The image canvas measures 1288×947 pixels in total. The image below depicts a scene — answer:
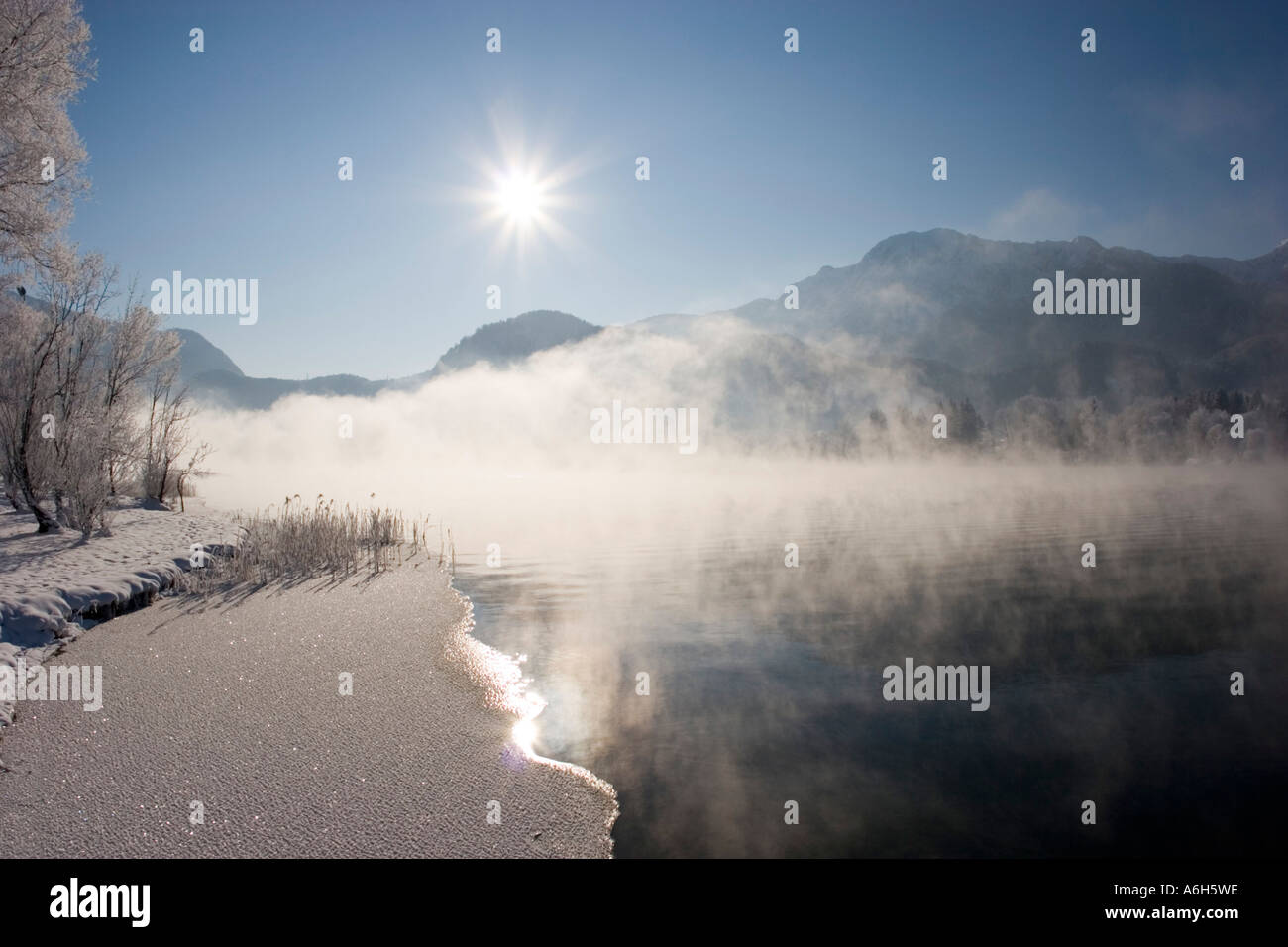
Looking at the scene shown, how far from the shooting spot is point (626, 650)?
29.8ft

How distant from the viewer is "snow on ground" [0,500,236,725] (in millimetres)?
8125

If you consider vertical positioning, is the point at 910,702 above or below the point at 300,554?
below

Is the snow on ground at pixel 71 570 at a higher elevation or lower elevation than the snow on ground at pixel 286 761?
higher

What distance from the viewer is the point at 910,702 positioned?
7496 millimetres

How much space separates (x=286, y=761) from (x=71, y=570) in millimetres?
8565

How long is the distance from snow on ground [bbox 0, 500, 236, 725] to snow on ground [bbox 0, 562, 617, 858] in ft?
1.61

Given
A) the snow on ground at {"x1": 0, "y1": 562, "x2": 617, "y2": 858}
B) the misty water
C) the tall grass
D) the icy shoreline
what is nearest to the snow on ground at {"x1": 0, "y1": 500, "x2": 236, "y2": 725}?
the icy shoreline

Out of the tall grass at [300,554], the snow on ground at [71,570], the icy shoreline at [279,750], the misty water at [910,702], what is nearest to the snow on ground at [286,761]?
the icy shoreline at [279,750]

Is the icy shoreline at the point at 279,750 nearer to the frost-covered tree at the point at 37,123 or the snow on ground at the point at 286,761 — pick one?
the snow on ground at the point at 286,761

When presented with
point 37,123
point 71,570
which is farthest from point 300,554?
point 37,123

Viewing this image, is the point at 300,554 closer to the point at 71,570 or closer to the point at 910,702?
the point at 71,570

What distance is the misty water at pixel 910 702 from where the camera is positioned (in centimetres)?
516

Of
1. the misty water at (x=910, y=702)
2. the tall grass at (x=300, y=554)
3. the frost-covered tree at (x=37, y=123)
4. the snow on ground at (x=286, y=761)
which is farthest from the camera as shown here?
the tall grass at (x=300, y=554)

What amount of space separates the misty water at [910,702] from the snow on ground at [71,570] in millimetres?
5365
